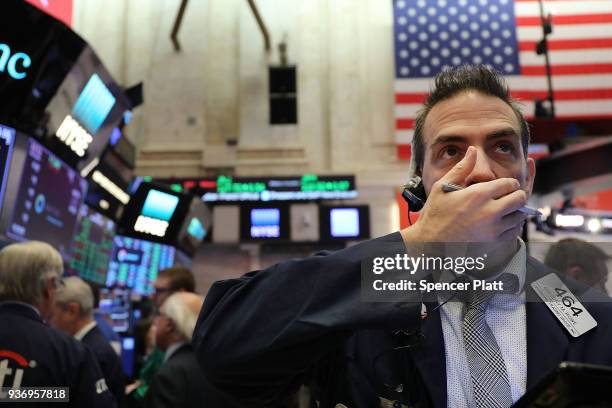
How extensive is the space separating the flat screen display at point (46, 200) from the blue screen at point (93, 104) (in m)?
0.36

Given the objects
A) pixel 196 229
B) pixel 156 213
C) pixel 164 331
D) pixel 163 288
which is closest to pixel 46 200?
pixel 163 288

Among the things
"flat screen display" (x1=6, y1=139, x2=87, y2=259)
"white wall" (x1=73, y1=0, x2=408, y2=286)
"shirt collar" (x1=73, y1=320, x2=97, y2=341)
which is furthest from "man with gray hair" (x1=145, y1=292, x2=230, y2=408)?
"white wall" (x1=73, y1=0, x2=408, y2=286)

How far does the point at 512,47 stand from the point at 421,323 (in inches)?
371

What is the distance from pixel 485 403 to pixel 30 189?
13.7ft

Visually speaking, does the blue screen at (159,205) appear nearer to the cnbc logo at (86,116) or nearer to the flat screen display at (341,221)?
the cnbc logo at (86,116)

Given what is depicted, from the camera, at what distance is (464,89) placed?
1.26m

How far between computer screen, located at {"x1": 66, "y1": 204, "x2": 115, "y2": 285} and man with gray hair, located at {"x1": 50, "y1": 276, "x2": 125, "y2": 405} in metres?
1.58

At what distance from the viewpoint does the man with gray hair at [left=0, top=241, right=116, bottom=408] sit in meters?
2.39

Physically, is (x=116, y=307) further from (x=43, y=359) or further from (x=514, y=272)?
(x=514, y=272)

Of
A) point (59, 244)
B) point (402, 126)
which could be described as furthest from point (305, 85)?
point (59, 244)

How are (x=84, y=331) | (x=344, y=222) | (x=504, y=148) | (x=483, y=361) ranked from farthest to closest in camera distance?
(x=344, y=222), (x=84, y=331), (x=504, y=148), (x=483, y=361)

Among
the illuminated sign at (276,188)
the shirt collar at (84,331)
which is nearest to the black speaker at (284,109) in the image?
the illuminated sign at (276,188)

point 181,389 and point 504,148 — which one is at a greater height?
point 504,148

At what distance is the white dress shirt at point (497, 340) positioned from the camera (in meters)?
0.94
